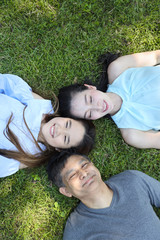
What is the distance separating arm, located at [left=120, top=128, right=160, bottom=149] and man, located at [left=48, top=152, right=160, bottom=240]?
19.1 inches

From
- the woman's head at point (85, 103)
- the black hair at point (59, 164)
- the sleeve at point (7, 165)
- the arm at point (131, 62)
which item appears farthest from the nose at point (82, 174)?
the arm at point (131, 62)

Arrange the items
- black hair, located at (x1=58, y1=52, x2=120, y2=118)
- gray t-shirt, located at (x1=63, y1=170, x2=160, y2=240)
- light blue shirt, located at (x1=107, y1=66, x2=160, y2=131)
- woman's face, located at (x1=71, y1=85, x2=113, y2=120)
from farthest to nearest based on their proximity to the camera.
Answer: light blue shirt, located at (x1=107, y1=66, x2=160, y2=131), black hair, located at (x1=58, y1=52, x2=120, y2=118), woman's face, located at (x1=71, y1=85, x2=113, y2=120), gray t-shirt, located at (x1=63, y1=170, x2=160, y2=240)

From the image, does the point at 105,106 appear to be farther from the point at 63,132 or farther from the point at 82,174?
the point at 82,174

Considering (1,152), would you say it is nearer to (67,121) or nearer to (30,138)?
(30,138)

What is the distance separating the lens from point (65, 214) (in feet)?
11.0

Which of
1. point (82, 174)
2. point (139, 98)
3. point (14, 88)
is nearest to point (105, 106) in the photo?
point (139, 98)

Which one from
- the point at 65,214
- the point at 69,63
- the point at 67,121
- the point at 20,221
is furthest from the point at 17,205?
the point at 69,63

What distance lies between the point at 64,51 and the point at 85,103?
1.18 m

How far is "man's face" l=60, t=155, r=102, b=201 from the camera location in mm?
2623

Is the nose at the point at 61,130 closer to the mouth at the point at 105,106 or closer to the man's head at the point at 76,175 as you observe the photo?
the man's head at the point at 76,175

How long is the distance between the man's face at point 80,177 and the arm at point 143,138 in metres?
0.92

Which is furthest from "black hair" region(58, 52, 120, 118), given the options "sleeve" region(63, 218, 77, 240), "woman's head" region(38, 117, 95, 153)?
"sleeve" region(63, 218, 77, 240)

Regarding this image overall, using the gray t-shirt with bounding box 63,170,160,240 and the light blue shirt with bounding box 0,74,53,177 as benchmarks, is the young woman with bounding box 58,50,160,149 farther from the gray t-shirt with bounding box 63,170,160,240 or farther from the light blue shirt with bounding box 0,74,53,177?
the gray t-shirt with bounding box 63,170,160,240

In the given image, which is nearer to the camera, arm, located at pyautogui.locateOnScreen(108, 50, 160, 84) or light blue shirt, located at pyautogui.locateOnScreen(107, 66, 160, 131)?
light blue shirt, located at pyautogui.locateOnScreen(107, 66, 160, 131)
